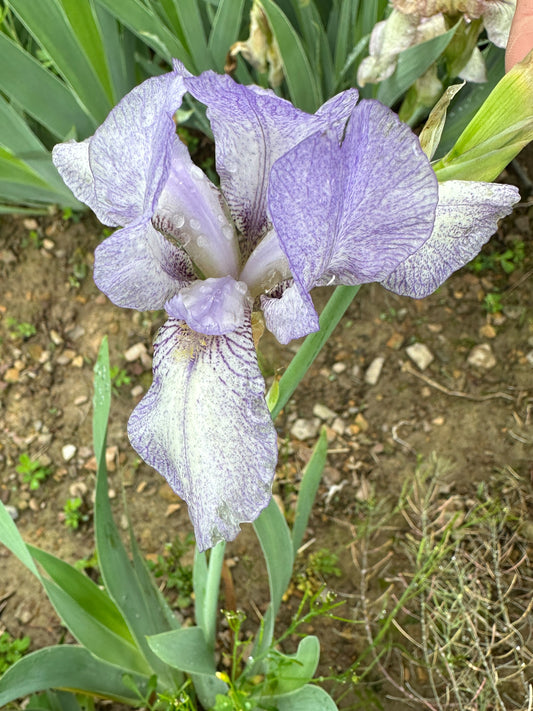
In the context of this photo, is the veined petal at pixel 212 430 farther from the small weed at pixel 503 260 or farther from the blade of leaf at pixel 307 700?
the small weed at pixel 503 260

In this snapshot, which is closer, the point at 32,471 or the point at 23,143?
the point at 23,143

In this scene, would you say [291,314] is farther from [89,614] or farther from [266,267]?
[89,614]

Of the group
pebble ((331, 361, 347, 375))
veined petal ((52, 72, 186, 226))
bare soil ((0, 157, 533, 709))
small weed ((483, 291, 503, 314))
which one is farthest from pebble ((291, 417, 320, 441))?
veined petal ((52, 72, 186, 226))

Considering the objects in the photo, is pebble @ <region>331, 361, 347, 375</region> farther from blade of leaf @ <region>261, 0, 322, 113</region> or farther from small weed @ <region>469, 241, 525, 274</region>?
blade of leaf @ <region>261, 0, 322, 113</region>

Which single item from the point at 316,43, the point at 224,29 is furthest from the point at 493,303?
the point at 224,29

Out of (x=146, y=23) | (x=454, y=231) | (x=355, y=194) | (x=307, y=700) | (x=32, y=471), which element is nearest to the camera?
(x=355, y=194)

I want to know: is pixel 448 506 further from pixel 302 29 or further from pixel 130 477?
pixel 302 29

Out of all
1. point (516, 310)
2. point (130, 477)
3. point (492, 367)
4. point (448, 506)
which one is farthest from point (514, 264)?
point (130, 477)

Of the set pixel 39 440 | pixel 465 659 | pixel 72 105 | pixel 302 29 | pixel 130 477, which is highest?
pixel 72 105
